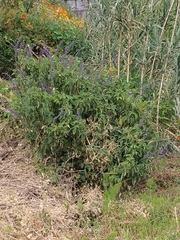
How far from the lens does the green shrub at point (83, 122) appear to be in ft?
12.8

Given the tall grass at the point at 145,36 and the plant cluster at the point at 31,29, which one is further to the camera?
the plant cluster at the point at 31,29

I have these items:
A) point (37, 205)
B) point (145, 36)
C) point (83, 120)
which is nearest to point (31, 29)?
point (145, 36)

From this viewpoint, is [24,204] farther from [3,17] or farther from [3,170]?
[3,17]

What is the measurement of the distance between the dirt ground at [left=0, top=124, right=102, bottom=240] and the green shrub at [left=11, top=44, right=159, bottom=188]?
8.5 inches

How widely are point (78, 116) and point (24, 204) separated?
873 mm

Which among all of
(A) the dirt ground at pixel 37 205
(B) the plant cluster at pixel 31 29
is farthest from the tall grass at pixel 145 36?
(B) the plant cluster at pixel 31 29

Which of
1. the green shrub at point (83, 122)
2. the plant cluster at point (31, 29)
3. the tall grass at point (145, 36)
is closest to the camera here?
the green shrub at point (83, 122)

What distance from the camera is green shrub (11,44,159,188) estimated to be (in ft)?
12.8

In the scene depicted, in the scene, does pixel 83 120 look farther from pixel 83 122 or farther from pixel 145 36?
pixel 145 36

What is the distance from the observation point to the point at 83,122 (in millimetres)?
3844

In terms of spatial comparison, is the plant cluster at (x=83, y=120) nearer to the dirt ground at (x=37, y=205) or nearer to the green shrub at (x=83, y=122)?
the green shrub at (x=83, y=122)

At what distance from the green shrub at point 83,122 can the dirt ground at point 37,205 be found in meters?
0.22

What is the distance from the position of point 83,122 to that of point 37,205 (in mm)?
809

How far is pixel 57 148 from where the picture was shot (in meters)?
4.08
